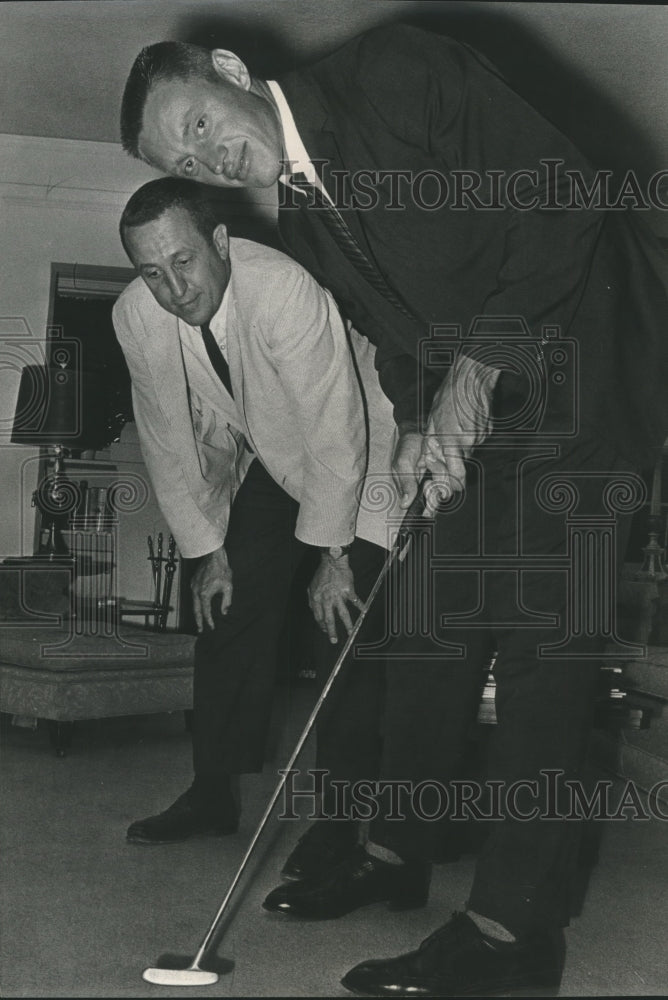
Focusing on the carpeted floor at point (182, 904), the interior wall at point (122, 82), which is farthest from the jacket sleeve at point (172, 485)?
the carpeted floor at point (182, 904)

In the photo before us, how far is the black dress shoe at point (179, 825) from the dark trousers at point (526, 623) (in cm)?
25

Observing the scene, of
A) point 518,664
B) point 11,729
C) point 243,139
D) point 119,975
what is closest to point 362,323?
point 243,139

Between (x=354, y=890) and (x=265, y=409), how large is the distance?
2.52ft

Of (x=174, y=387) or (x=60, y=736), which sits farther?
(x=60, y=736)

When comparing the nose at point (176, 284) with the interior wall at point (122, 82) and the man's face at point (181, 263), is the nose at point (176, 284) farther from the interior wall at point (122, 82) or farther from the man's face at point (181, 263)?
the interior wall at point (122, 82)

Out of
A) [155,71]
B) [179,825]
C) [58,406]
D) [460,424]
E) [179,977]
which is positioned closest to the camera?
[179,977]

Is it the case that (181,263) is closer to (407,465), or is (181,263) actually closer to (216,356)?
(216,356)

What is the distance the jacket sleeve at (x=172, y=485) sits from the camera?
155cm

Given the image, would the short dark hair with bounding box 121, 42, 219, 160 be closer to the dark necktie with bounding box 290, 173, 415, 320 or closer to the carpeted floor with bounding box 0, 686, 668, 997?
the dark necktie with bounding box 290, 173, 415, 320

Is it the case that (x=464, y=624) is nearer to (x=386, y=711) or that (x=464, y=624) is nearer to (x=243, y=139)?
(x=386, y=711)

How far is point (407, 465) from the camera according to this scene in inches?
56.2

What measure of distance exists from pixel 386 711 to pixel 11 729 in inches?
47.0

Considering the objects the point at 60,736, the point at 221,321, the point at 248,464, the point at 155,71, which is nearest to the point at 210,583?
the point at 248,464

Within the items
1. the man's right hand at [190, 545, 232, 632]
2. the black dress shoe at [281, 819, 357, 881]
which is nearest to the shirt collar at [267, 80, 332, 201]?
the man's right hand at [190, 545, 232, 632]
